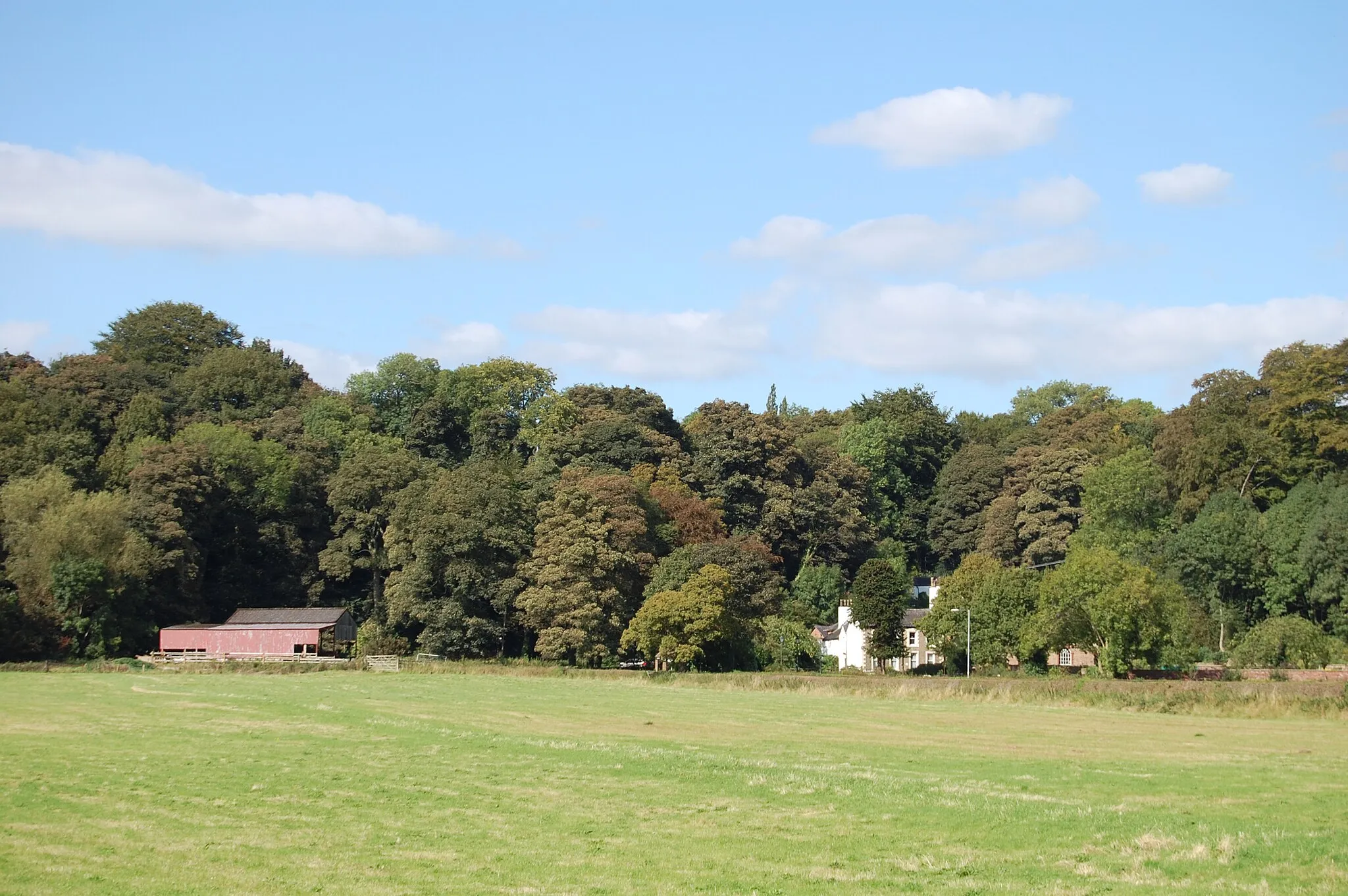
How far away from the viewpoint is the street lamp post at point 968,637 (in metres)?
76.2

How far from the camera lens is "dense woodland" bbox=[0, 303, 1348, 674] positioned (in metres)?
76.6

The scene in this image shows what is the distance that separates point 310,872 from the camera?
54.7 feet

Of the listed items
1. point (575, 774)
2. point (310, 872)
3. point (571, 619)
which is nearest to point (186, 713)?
point (575, 774)

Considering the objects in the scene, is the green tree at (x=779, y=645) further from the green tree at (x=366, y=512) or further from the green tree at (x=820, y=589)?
the green tree at (x=366, y=512)

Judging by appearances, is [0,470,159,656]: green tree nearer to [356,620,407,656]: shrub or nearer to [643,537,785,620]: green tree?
[356,620,407,656]: shrub

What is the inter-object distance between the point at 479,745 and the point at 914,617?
227 ft

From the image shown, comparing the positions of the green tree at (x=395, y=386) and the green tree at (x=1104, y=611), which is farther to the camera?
the green tree at (x=395, y=386)

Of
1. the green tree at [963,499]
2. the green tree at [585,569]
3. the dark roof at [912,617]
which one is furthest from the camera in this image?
the green tree at [963,499]

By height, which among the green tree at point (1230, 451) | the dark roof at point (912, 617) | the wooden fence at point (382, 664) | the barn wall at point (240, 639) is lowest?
the wooden fence at point (382, 664)

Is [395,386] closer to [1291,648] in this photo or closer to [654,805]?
[1291,648]

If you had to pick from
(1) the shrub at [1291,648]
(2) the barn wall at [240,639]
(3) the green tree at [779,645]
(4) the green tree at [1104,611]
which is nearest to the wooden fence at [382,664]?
(2) the barn wall at [240,639]

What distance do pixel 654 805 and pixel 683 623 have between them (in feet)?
179

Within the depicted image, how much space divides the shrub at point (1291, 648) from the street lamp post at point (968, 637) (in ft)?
47.0

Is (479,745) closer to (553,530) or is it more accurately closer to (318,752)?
(318,752)
